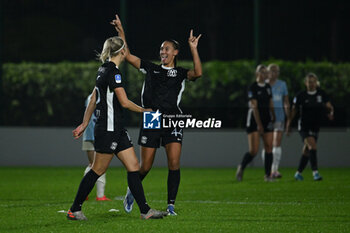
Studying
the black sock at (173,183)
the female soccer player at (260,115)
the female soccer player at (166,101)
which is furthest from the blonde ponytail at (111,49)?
the female soccer player at (260,115)

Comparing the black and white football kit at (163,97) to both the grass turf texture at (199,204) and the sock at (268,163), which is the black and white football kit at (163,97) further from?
the sock at (268,163)

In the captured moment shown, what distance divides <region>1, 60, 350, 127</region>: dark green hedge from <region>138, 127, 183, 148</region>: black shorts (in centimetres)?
848

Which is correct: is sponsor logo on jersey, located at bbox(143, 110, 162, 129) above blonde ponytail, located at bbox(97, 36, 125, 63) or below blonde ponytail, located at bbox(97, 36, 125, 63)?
below

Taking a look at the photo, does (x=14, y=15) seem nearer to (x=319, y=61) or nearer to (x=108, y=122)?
(x=319, y=61)

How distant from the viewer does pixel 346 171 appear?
1709cm

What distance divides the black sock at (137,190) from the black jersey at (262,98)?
613 centimetres

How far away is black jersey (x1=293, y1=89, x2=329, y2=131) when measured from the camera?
1489 centimetres

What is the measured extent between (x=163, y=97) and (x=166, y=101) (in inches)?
2.5

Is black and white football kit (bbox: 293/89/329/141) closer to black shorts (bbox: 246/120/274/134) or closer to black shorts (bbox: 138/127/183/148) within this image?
black shorts (bbox: 246/120/274/134)

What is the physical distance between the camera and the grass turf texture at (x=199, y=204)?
27.6 ft

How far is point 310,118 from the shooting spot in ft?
48.9

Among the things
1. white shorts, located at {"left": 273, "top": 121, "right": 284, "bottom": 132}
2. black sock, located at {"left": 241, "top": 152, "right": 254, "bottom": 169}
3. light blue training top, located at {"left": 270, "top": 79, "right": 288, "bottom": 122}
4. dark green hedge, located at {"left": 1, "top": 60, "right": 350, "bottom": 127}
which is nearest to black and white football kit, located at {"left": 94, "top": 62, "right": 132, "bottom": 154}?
black sock, located at {"left": 241, "top": 152, "right": 254, "bottom": 169}

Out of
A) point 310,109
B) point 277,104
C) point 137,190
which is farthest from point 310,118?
point 137,190

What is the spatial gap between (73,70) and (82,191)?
34.8ft
